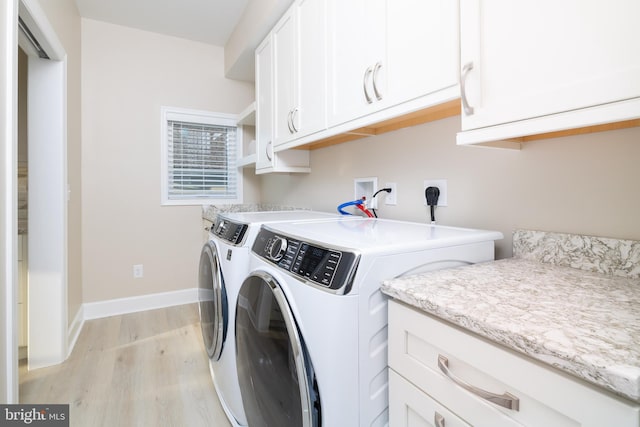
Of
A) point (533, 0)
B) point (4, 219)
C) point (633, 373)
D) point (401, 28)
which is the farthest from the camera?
point (4, 219)

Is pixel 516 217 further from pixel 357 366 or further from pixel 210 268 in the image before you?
pixel 210 268

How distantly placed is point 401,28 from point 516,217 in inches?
29.9

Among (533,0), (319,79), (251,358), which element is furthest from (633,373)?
(319,79)

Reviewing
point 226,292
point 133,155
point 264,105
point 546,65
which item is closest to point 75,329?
point 133,155

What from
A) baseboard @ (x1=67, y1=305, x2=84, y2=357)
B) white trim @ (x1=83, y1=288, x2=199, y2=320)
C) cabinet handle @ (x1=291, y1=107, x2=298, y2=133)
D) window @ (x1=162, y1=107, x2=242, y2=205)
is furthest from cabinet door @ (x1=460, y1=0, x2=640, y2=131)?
white trim @ (x1=83, y1=288, x2=199, y2=320)

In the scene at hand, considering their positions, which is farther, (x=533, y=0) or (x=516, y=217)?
(x=516, y=217)

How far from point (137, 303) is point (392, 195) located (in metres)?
2.66

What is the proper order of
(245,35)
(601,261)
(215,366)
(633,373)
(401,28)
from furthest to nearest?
(245,35), (215,366), (401,28), (601,261), (633,373)

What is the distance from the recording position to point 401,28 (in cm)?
108

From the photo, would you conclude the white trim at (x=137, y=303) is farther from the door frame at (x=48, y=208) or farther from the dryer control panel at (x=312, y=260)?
the dryer control panel at (x=312, y=260)

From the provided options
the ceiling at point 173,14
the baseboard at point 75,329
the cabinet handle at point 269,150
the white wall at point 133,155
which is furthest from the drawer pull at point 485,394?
the white wall at point 133,155

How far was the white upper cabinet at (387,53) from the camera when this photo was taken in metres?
0.95

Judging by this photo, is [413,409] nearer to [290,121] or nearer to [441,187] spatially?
[441,187]

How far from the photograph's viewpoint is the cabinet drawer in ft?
2.20
